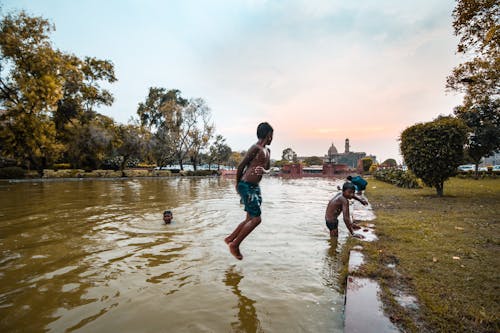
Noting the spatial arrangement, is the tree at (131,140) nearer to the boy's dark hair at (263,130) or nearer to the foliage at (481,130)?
the boy's dark hair at (263,130)

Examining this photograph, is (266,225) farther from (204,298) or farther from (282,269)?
(204,298)

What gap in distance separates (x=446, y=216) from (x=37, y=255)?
8.95 m

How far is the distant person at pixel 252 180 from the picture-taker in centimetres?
360

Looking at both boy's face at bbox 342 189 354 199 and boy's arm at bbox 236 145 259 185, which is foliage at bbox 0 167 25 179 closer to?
boy's arm at bbox 236 145 259 185

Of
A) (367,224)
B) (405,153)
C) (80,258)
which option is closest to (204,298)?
(80,258)

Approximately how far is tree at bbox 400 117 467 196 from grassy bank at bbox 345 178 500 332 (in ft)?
17.2

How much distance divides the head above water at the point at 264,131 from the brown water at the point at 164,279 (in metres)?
1.90

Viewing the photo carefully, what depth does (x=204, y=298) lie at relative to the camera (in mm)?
2965

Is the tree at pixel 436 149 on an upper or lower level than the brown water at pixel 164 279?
upper

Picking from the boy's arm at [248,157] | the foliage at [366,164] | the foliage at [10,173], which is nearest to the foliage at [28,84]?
the foliage at [10,173]

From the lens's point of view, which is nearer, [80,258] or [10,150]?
[80,258]

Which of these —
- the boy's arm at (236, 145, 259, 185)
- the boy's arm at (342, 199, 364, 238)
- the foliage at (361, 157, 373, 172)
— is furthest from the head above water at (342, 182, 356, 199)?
the foliage at (361, 157, 373, 172)

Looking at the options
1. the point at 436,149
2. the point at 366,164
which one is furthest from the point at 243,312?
the point at 366,164

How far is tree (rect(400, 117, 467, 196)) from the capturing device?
34.1 ft
